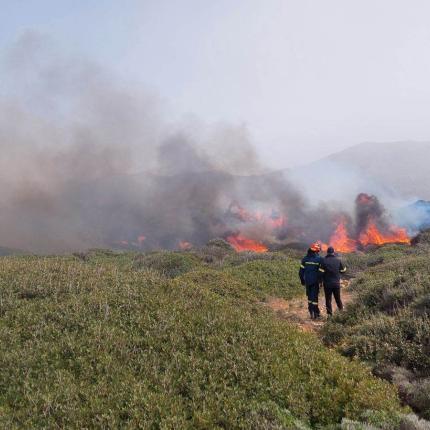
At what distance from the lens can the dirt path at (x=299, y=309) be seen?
43.2 ft

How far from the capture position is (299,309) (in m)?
16.0

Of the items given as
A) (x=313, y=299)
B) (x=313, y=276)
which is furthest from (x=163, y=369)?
(x=313, y=276)

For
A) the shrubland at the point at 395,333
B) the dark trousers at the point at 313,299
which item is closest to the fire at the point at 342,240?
Answer: the dark trousers at the point at 313,299

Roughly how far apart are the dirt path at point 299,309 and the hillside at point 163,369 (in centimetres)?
452

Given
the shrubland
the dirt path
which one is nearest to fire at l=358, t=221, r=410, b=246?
the dirt path

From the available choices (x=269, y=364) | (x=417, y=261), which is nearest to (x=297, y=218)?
(x=417, y=261)

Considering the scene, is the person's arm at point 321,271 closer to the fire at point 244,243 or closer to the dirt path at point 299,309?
the dirt path at point 299,309

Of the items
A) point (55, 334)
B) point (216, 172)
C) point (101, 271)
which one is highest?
point (216, 172)

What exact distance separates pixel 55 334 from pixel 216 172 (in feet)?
263

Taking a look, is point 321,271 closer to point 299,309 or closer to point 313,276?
point 313,276

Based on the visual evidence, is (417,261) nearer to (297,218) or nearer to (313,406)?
(313,406)

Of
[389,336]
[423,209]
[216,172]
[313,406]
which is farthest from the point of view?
[216,172]

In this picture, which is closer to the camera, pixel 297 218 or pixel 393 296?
pixel 393 296

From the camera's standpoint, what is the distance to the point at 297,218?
6200 cm
